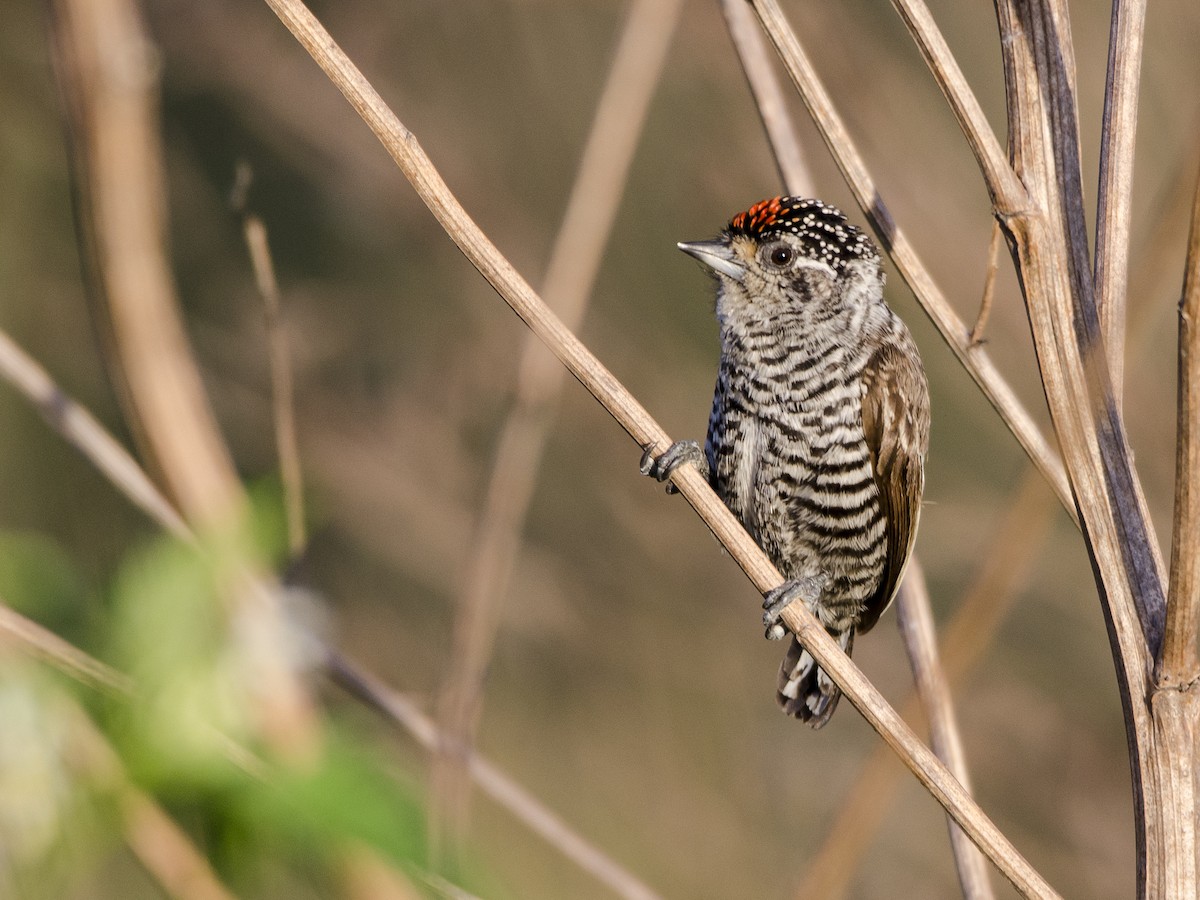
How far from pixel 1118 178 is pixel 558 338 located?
3.11ft

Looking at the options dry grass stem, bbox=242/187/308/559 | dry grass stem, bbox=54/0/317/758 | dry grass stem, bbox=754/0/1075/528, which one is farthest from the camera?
dry grass stem, bbox=242/187/308/559

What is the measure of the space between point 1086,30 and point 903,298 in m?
1.57

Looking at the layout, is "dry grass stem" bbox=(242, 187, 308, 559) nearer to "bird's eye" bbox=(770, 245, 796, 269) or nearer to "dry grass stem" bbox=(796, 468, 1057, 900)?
"dry grass stem" bbox=(796, 468, 1057, 900)

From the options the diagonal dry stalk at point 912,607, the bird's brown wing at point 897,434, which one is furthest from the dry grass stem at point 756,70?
the bird's brown wing at point 897,434

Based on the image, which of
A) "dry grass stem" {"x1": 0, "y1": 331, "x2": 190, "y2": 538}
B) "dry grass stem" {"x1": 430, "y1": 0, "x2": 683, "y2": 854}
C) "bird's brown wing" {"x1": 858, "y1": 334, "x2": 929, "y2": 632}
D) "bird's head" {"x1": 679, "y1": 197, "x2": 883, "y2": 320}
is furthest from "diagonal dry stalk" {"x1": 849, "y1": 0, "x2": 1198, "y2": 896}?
"bird's head" {"x1": 679, "y1": 197, "x2": 883, "y2": 320}

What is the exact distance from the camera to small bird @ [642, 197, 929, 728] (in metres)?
3.83

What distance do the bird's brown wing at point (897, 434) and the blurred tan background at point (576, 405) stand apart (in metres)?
1.29

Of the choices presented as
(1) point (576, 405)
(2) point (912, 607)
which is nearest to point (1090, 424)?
(2) point (912, 607)

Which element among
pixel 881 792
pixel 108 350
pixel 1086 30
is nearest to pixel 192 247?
pixel 1086 30

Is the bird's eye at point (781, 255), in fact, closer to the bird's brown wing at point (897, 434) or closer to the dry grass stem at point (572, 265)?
the bird's brown wing at point (897, 434)

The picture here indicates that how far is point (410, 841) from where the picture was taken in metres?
1.40

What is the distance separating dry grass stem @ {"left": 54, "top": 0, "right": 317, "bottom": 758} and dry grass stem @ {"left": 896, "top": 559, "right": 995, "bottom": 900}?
121 cm

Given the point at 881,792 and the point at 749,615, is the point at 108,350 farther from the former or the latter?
the point at 749,615

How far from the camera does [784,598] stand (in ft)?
10.8
